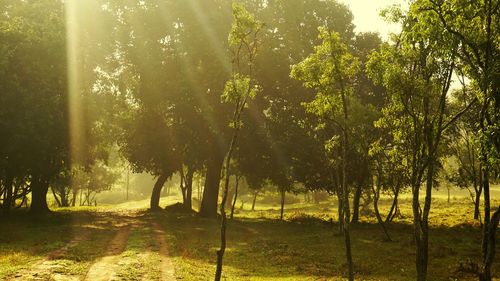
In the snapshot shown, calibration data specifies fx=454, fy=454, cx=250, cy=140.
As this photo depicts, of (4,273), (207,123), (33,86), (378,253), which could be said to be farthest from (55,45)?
(378,253)

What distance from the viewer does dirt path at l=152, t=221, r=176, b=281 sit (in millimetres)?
22491

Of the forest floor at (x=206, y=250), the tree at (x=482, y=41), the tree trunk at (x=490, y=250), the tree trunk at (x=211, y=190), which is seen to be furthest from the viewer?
the tree trunk at (x=211, y=190)

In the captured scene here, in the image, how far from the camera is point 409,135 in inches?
907

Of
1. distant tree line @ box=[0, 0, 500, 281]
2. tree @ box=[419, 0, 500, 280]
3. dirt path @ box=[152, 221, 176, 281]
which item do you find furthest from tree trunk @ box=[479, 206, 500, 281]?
distant tree line @ box=[0, 0, 500, 281]

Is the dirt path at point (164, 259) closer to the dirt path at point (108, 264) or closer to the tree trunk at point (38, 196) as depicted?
the dirt path at point (108, 264)

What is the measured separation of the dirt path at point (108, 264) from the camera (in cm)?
2127

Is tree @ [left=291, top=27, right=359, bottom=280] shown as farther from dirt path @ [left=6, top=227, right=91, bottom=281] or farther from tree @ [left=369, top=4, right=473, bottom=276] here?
dirt path @ [left=6, top=227, right=91, bottom=281]

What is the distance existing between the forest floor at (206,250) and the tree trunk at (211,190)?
162 inches

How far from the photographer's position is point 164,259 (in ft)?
87.9

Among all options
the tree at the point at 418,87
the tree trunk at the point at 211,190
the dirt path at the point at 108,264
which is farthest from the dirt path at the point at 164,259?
the tree trunk at the point at 211,190

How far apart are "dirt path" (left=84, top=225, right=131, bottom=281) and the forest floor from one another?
5cm

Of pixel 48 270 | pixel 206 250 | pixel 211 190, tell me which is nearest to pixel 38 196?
pixel 211 190

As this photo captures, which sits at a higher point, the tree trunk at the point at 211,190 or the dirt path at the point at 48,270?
the tree trunk at the point at 211,190

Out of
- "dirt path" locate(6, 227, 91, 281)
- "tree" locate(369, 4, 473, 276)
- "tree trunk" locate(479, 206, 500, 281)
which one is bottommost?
"dirt path" locate(6, 227, 91, 281)
